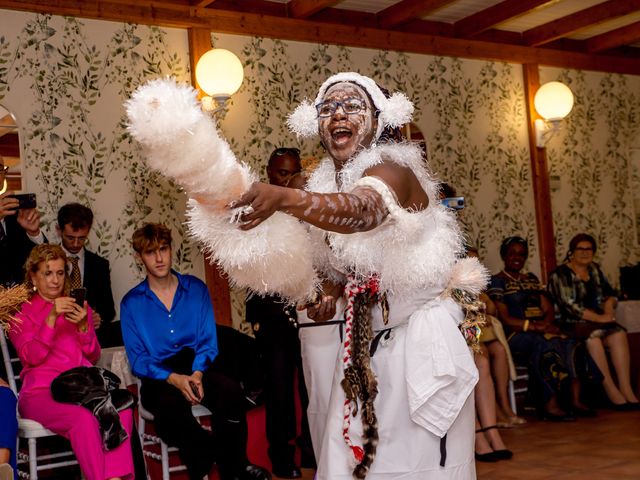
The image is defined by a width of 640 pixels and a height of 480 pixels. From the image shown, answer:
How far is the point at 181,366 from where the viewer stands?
4055mm

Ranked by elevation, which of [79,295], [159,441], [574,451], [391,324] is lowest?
[574,451]

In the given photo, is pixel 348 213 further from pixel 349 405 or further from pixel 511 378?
pixel 511 378

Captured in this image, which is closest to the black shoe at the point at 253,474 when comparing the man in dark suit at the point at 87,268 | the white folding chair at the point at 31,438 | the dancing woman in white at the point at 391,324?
the white folding chair at the point at 31,438

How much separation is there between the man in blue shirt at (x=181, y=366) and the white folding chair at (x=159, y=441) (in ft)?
0.23

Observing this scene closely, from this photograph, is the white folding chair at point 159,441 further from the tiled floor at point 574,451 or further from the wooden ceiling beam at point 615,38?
the wooden ceiling beam at point 615,38

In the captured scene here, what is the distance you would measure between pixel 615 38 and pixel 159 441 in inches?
224

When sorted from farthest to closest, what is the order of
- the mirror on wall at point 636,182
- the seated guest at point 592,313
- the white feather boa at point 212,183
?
1. the mirror on wall at point 636,182
2. the seated guest at point 592,313
3. the white feather boa at point 212,183

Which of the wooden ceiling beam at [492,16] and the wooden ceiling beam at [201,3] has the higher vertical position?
the wooden ceiling beam at [492,16]

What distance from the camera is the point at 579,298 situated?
623 centimetres

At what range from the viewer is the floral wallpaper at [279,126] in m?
5.20

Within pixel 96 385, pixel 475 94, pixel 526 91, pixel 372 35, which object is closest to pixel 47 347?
pixel 96 385

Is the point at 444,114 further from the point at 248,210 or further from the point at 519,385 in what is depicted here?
the point at 248,210

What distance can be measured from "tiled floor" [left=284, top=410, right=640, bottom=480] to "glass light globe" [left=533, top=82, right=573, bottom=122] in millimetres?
2756

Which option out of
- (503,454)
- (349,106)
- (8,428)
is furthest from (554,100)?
(349,106)
